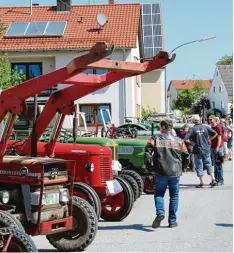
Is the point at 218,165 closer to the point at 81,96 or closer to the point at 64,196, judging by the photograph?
the point at 81,96

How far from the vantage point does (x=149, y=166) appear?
10164 millimetres

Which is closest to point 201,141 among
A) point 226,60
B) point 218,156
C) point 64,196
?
point 218,156

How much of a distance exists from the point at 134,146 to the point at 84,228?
22.5 ft

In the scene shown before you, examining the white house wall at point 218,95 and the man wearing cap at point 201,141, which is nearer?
the man wearing cap at point 201,141

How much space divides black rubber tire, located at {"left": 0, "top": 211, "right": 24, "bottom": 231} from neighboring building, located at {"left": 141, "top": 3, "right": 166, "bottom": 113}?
164 feet

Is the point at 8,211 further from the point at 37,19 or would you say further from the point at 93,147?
the point at 37,19

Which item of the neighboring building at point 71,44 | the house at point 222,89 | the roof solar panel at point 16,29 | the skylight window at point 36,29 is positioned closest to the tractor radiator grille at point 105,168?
the neighboring building at point 71,44

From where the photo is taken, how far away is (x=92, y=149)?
10.6m

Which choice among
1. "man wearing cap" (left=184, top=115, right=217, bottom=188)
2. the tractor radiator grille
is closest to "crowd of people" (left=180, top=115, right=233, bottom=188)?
"man wearing cap" (left=184, top=115, right=217, bottom=188)

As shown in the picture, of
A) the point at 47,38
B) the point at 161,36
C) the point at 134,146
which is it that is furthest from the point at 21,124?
the point at 161,36

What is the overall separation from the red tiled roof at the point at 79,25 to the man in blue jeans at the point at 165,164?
27494 millimetres

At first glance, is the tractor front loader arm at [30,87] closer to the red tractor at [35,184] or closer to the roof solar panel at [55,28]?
the red tractor at [35,184]

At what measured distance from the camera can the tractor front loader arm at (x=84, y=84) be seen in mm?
7398

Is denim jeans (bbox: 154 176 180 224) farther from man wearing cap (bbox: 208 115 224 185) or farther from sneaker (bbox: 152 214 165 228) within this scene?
man wearing cap (bbox: 208 115 224 185)
